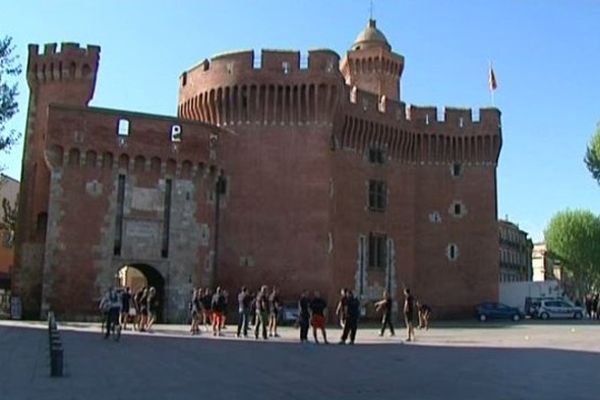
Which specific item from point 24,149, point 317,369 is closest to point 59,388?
point 317,369

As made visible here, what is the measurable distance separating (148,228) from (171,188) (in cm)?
249

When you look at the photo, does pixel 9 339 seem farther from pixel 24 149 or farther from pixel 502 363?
pixel 24 149

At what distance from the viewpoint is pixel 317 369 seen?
1537cm

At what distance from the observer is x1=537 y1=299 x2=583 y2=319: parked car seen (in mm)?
49875

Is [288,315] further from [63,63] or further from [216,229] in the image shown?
[63,63]

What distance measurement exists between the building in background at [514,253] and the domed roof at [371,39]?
4474 cm

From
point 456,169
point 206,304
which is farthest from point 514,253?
point 206,304

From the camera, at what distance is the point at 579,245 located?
2601 inches

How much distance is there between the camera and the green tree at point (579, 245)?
216 feet

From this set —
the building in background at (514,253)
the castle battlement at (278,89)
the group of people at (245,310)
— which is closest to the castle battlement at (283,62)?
the castle battlement at (278,89)

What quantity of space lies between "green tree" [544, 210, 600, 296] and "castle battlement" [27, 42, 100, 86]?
44273mm

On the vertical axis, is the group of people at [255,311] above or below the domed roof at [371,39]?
below

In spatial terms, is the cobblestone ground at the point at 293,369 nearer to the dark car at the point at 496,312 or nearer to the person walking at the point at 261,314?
the person walking at the point at 261,314

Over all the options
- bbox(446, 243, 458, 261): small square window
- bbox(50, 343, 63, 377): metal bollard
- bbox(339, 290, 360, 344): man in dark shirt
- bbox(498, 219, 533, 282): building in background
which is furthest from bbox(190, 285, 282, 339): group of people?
bbox(498, 219, 533, 282): building in background
